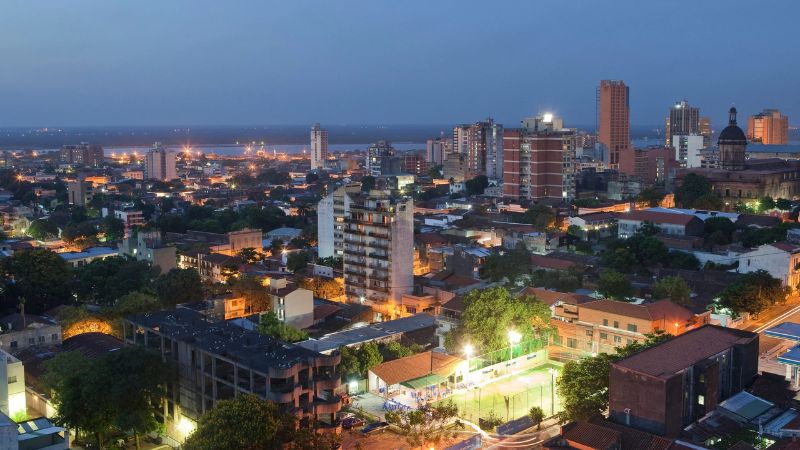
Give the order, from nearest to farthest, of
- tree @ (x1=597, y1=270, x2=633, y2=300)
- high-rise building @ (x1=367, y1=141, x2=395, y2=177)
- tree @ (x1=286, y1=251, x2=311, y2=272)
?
tree @ (x1=597, y1=270, x2=633, y2=300)
tree @ (x1=286, y1=251, x2=311, y2=272)
high-rise building @ (x1=367, y1=141, x2=395, y2=177)

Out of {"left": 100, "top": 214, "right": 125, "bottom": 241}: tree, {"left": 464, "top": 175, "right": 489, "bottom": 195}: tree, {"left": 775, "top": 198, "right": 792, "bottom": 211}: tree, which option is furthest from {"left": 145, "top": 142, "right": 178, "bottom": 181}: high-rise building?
{"left": 775, "top": 198, "right": 792, "bottom": 211}: tree

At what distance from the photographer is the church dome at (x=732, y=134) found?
129 ft

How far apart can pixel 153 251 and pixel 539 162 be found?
20066 mm

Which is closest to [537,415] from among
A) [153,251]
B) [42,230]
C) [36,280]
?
[36,280]

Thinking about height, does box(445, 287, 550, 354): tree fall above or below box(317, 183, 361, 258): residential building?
below

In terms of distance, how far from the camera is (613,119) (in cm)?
6462

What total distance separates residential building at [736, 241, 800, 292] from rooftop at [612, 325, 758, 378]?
8461mm

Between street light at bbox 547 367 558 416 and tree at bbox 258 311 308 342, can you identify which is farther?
tree at bbox 258 311 308 342

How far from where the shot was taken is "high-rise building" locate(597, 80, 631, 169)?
64.2 meters

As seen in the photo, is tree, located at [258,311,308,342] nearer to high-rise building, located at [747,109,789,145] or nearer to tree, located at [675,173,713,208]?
tree, located at [675,173,713,208]

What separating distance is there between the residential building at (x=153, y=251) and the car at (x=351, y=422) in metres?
12.7

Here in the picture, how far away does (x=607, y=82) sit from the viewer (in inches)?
2486

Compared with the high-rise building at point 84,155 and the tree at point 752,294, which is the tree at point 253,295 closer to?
the tree at point 752,294

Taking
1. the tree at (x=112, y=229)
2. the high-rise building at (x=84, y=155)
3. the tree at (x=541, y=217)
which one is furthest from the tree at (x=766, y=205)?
the high-rise building at (x=84, y=155)
